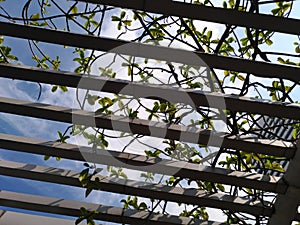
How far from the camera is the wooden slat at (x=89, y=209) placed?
6.62 ft

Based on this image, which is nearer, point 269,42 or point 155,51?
point 155,51

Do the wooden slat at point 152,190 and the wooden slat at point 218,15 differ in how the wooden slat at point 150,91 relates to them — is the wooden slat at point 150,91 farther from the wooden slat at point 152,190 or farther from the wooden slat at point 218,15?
the wooden slat at point 152,190

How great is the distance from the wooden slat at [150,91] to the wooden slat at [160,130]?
151 millimetres

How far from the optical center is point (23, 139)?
5.98ft

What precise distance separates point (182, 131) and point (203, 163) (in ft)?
0.94

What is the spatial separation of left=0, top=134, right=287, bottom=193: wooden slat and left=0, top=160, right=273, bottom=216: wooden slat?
0.14 m

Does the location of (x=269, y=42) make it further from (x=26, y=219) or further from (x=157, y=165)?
(x=26, y=219)

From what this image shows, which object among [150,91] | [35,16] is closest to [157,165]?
[150,91]

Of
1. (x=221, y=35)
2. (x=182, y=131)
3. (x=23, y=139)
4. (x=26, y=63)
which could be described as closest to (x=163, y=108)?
(x=182, y=131)

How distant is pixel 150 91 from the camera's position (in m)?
1.49

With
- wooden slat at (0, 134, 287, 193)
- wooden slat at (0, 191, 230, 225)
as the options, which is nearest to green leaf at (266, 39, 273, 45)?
wooden slat at (0, 134, 287, 193)

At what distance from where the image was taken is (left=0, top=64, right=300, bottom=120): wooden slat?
1.46 meters

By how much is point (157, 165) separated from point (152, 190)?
203mm

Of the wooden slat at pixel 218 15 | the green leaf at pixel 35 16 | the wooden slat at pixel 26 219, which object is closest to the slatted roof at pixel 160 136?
the wooden slat at pixel 218 15
